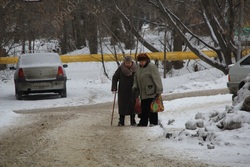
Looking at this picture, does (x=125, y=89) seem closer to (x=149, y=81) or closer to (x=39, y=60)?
(x=149, y=81)

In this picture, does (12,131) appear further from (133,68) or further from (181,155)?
(181,155)

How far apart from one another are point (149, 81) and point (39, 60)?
915 centimetres

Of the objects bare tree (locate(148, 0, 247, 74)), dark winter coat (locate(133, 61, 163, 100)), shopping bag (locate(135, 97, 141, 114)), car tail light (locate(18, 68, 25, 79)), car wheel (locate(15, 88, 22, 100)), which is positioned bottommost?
car wheel (locate(15, 88, 22, 100))

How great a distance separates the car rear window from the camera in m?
19.0

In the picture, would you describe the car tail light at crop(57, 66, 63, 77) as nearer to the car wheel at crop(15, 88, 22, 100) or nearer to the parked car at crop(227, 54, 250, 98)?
the car wheel at crop(15, 88, 22, 100)

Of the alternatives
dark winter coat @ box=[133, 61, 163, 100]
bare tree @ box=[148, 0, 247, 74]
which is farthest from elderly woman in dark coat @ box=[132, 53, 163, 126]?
bare tree @ box=[148, 0, 247, 74]

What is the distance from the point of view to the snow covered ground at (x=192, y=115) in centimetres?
743

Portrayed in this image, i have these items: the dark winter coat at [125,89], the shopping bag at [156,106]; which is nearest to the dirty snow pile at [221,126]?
the shopping bag at [156,106]

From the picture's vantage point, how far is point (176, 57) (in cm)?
2823

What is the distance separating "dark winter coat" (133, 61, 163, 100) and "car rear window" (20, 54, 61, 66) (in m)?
8.58

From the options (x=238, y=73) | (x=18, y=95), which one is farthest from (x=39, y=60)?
(x=238, y=73)

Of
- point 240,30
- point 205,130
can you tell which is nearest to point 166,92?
point 240,30

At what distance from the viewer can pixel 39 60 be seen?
63.0 ft

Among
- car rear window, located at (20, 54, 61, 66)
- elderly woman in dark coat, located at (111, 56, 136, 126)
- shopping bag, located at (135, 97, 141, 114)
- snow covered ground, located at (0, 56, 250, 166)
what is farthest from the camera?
car rear window, located at (20, 54, 61, 66)
